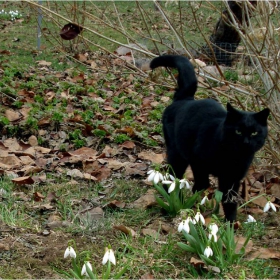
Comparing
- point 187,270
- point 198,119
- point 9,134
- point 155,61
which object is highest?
point 155,61

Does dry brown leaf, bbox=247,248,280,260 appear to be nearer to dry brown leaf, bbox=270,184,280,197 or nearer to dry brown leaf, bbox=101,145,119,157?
dry brown leaf, bbox=270,184,280,197

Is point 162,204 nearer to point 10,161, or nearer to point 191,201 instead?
point 191,201

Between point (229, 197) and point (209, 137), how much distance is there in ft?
1.55

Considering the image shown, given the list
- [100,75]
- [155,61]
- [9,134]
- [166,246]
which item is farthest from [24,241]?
[100,75]

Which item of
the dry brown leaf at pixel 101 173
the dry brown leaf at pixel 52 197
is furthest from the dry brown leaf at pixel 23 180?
the dry brown leaf at pixel 101 173

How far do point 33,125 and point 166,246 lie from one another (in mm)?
2725

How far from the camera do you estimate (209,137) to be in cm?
392

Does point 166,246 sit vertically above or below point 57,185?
above

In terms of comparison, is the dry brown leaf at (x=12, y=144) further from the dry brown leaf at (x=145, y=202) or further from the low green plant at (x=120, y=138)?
the dry brown leaf at (x=145, y=202)

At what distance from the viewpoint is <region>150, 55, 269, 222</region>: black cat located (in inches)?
142

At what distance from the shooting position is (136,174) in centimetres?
477

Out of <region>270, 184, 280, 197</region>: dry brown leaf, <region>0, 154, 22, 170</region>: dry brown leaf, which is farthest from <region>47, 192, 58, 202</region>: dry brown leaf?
Result: <region>270, 184, 280, 197</region>: dry brown leaf

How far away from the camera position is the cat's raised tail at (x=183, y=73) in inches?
170

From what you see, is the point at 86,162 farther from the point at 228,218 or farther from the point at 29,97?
the point at 29,97
